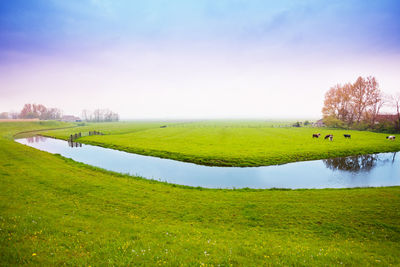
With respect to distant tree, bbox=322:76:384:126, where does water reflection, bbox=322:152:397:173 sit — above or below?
below

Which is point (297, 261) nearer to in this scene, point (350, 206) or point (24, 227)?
point (350, 206)

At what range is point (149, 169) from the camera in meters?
25.1

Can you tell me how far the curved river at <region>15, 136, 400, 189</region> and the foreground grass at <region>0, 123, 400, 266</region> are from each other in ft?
11.8

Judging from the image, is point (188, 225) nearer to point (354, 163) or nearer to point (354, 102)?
point (354, 163)

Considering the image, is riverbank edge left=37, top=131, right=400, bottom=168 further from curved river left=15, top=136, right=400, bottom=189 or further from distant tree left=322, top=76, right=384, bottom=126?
distant tree left=322, top=76, right=384, bottom=126

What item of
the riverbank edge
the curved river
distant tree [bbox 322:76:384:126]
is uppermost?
distant tree [bbox 322:76:384:126]

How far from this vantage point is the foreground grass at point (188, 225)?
6.76m

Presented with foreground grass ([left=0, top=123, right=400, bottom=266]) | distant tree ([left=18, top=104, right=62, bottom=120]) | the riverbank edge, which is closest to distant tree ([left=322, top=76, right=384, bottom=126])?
the riverbank edge

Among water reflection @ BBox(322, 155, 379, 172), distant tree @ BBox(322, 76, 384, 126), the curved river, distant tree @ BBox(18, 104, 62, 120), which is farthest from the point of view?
distant tree @ BBox(18, 104, 62, 120)

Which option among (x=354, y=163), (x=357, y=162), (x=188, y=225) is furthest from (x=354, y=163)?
(x=188, y=225)

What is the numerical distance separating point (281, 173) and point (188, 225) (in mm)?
17242

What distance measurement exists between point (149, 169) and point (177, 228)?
54.9 feet

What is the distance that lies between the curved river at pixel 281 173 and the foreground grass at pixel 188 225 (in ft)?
11.8

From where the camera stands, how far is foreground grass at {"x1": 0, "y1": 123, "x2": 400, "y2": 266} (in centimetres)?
676
